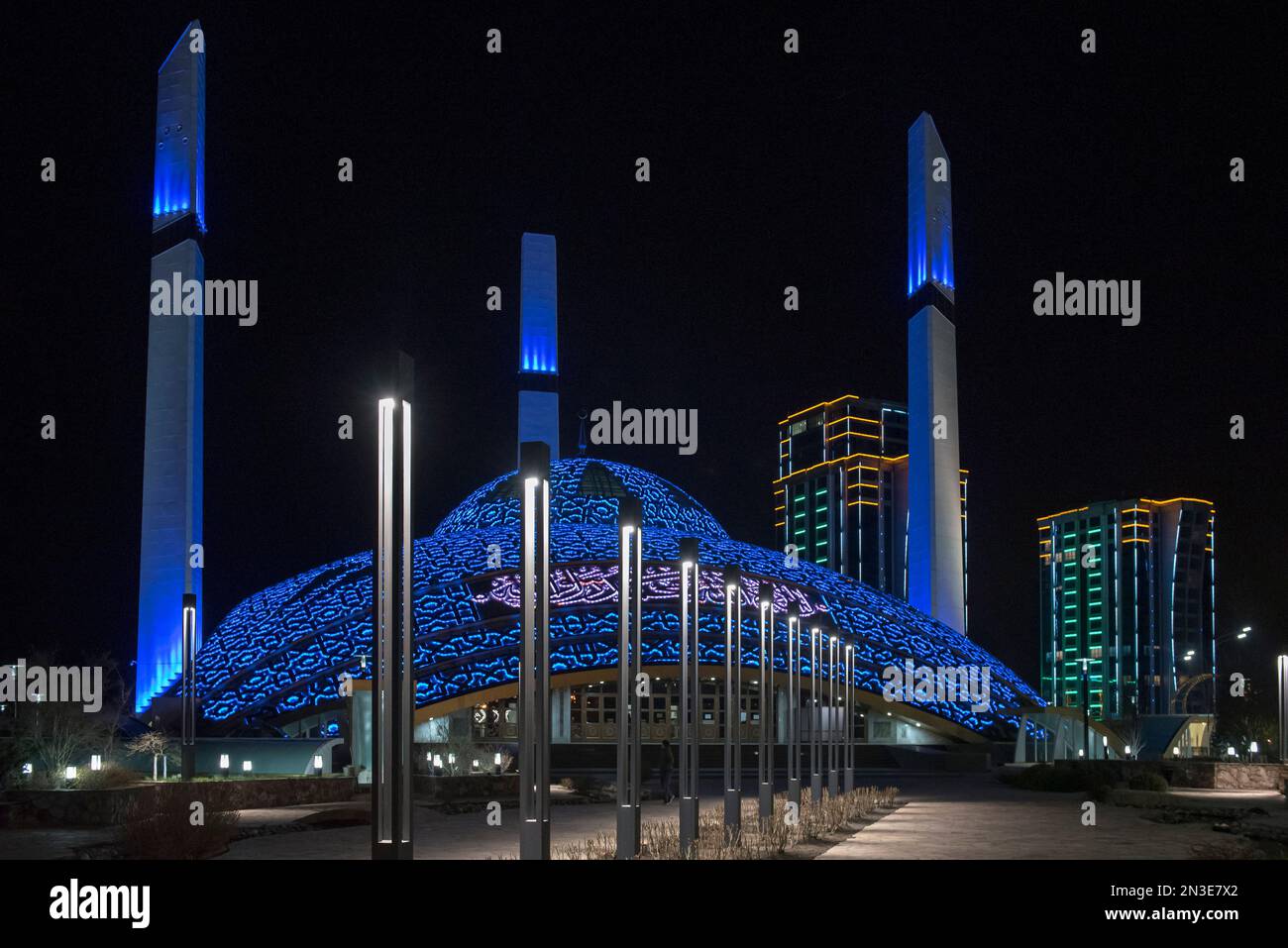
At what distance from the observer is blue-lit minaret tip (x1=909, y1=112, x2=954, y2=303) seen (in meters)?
73.3

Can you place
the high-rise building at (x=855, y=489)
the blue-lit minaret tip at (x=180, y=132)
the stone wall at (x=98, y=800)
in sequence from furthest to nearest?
the high-rise building at (x=855, y=489), the blue-lit minaret tip at (x=180, y=132), the stone wall at (x=98, y=800)

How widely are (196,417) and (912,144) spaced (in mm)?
37500

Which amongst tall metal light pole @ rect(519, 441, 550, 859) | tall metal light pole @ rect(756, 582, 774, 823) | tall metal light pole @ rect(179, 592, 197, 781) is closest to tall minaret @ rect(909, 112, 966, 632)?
tall metal light pole @ rect(756, 582, 774, 823)

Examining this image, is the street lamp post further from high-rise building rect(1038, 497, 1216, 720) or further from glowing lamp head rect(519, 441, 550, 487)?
high-rise building rect(1038, 497, 1216, 720)

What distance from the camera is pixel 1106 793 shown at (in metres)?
33.3

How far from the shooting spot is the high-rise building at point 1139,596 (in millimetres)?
145875

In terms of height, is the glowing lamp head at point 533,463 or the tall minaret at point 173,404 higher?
the tall minaret at point 173,404

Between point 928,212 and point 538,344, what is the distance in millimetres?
22413

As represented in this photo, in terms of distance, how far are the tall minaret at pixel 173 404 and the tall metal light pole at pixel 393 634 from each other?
45.0 metres

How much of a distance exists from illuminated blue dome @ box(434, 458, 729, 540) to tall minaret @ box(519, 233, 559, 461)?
33.8 ft

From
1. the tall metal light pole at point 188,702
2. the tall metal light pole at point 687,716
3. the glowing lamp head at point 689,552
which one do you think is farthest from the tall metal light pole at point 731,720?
the tall metal light pole at point 188,702

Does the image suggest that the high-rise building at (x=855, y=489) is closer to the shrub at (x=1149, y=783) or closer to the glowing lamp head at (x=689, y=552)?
the shrub at (x=1149, y=783)

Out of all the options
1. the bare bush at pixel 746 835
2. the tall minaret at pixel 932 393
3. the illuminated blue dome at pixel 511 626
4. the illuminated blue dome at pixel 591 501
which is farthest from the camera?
the tall minaret at pixel 932 393
